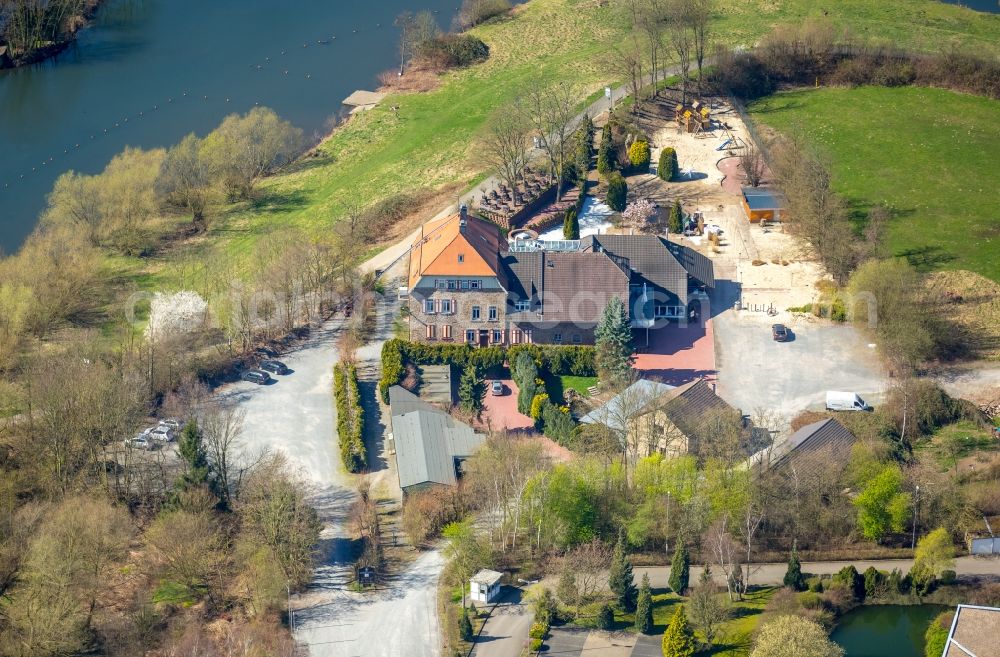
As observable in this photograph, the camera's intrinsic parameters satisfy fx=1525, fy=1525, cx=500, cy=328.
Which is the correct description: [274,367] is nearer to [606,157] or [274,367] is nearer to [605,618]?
[605,618]

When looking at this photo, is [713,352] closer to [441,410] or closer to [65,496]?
[441,410]

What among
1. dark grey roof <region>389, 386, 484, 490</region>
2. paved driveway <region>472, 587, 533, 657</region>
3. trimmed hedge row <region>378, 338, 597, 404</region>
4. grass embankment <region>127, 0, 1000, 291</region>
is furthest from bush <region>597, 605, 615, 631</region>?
grass embankment <region>127, 0, 1000, 291</region>

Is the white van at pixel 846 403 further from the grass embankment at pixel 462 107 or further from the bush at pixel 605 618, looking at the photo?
the grass embankment at pixel 462 107

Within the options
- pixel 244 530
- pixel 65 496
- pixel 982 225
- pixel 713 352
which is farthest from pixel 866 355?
pixel 65 496

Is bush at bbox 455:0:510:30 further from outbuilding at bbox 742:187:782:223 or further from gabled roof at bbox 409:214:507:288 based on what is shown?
gabled roof at bbox 409:214:507:288

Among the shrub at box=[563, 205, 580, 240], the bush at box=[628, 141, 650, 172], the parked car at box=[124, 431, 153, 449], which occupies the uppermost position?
the bush at box=[628, 141, 650, 172]

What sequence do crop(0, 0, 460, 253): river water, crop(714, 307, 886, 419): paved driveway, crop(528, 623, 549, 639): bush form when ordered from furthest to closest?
crop(0, 0, 460, 253): river water < crop(714, 307, 886, 419): paved driveway < crop(528, 623, 549, 639): bush
